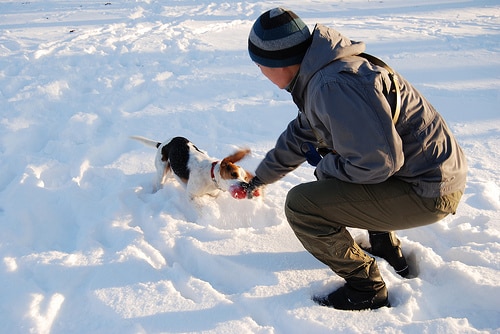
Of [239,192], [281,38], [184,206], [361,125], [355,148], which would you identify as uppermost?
[281,38]

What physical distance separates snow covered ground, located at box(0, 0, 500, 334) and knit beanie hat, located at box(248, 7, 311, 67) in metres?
1.42

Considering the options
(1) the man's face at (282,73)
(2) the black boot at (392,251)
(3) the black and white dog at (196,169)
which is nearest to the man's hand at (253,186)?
(3) the black and white dog at (196,169)

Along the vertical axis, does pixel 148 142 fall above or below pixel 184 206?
above

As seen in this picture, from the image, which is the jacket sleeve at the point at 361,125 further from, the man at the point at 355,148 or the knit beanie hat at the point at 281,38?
the knit beanie hat at the point at 281,38

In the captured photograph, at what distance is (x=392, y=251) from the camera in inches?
106

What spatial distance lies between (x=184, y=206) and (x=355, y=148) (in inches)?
87.1

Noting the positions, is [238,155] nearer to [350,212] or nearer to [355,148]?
[350,212]

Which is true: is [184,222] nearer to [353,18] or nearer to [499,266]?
[499,266]

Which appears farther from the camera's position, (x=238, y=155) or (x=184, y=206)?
(x=184, y=206)

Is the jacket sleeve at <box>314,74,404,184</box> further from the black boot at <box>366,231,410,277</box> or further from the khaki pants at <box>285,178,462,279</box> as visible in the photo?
the black boot at <box>366,231,410,277</box>

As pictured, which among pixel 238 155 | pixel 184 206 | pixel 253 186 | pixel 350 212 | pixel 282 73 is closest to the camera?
pixel 282 73

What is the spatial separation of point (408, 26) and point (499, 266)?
7.24 m

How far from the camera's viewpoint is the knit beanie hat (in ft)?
6.28

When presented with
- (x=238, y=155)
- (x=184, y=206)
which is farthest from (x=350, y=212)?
(x=184, y=206)
